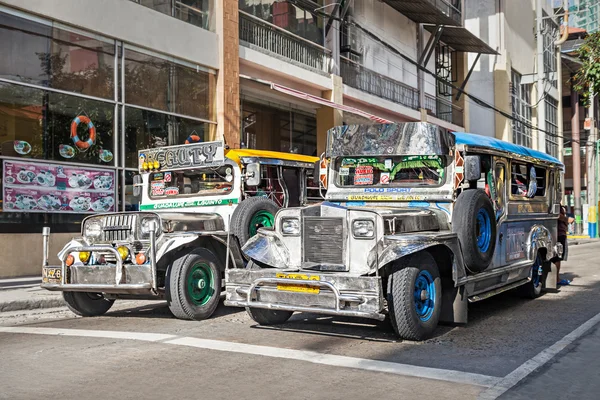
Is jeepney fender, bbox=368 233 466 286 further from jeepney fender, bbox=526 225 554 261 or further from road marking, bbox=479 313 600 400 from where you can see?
jeepney fender, bbox=526 225 554 261

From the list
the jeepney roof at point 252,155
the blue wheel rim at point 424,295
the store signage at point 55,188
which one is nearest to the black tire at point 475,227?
the blue wheel rim at point 424,295

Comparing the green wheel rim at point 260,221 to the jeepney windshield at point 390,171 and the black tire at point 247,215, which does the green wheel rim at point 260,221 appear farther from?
the jeepney windshield at point 390,171

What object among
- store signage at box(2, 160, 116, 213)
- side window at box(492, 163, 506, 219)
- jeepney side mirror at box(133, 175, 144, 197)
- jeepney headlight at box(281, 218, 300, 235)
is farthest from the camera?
store signage at box(2, 160, 116, 213)

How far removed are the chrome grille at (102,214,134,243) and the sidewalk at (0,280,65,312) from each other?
2.61 metres

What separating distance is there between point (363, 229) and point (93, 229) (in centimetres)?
391

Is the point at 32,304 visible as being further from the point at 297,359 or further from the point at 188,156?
the point at 297,359

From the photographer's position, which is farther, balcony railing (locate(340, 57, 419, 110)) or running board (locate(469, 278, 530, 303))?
balcony railing (locate(340, 57, 419, 110))

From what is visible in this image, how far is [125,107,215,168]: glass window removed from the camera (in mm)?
15703

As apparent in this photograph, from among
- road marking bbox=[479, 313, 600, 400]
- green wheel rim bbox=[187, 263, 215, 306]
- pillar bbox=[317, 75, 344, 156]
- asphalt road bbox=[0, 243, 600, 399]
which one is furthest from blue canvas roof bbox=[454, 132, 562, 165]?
pillar bbox=[317, 75, 344, 156]

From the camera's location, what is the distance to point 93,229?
8.73 meters

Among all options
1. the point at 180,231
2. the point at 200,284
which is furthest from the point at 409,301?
the point at 180,231

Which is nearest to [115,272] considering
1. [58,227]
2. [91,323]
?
[91,323]

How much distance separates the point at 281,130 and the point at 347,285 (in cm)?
1630

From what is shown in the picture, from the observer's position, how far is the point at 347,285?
6500 millimetres
